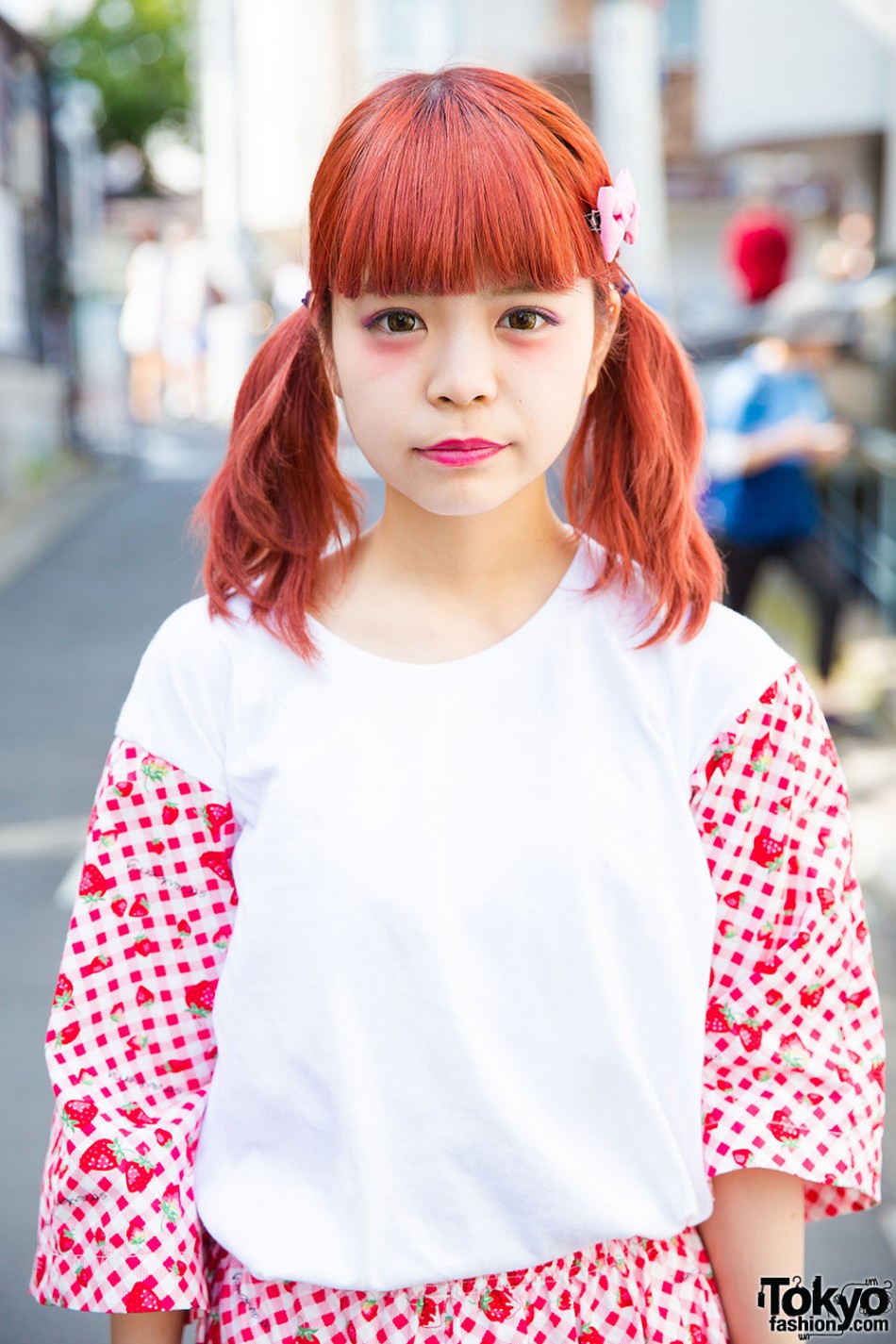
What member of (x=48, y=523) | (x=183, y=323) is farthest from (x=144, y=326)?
(x=48, y=523)

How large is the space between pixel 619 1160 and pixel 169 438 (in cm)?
1323

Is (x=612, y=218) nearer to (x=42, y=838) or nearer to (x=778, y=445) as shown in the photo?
(x=42, y=838)

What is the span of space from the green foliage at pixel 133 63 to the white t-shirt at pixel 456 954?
38197 millimetres

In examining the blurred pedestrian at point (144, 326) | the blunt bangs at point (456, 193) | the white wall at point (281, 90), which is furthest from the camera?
the white wall at point (281, 90)

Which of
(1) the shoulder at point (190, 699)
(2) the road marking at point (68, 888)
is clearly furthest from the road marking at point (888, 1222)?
(2) the road marking at point (68, 888)

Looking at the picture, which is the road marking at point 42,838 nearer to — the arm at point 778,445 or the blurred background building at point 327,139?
the blurred background building at point 327,139

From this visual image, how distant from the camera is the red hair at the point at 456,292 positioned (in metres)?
1.16

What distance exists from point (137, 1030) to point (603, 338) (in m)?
0.74

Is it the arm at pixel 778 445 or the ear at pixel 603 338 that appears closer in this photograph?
the ear at pixel 603 338

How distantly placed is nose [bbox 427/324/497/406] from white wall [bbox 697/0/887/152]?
9062 mm

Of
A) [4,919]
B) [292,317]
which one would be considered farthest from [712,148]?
[292,317]

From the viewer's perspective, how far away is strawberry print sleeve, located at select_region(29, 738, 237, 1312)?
1269 mm

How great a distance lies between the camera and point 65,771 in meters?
5.11

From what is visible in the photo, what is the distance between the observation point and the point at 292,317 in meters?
1.43
